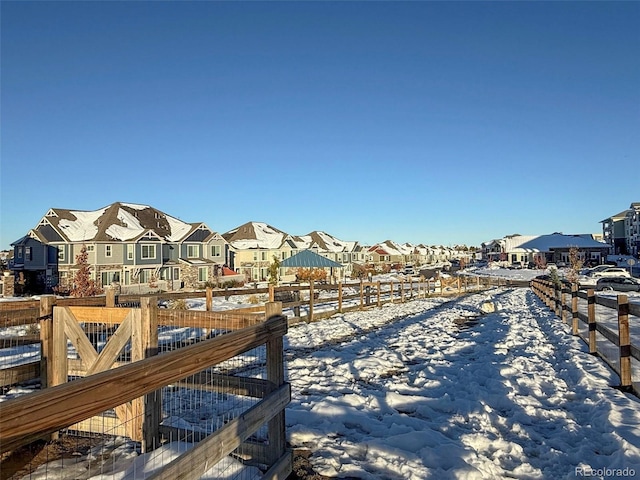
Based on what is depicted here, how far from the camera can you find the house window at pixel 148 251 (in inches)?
1500

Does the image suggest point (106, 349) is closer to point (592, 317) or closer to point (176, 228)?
point (592, 317)

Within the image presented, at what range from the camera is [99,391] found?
6.20 ft

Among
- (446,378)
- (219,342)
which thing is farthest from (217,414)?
(446,378)

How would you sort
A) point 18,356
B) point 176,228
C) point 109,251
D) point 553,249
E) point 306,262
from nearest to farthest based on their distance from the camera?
point 18,356
point 306,262
point 109,251
point 176,228
point 553,249

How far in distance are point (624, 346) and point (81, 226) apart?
4107 centimetres

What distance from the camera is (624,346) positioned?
251 inches

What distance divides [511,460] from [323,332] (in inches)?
334

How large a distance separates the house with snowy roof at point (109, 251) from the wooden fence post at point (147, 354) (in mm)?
34270

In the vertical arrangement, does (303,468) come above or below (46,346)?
below

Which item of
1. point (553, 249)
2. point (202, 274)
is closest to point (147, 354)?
point (202, 274)

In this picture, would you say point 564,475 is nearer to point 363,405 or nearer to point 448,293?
point 363,405

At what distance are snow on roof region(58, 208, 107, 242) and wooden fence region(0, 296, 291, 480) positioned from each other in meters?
35.7

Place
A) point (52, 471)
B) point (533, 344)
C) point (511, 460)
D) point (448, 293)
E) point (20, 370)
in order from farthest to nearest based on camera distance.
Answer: point (448, 293)
point (533, 344)
point (20, 370)
point (511, 460)
point (52, 471)

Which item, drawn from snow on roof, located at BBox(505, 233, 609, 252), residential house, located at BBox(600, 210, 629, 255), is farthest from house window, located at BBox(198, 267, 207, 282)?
residential house, located at BBox(600, 210, 629, 255)
